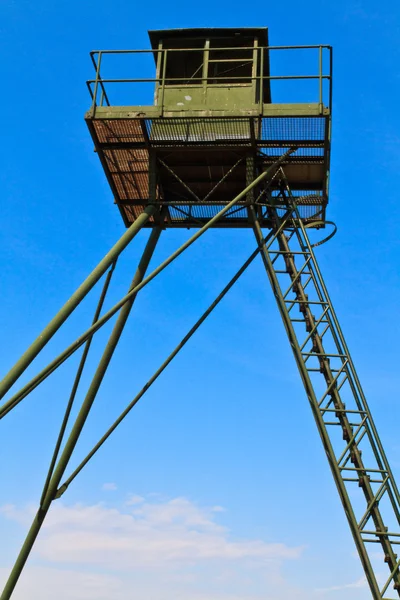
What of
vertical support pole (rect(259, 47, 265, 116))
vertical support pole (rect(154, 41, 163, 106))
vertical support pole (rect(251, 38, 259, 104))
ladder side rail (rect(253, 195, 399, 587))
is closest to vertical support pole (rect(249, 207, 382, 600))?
ladder side rail (rect(253, 195, 399, 587))

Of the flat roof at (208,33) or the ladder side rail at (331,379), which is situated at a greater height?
the flat roof at (208,33)

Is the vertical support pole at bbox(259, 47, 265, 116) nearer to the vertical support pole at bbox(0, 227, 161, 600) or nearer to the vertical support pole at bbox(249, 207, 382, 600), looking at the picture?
the vertical support pole at bbox(249, 207, 382, 600)

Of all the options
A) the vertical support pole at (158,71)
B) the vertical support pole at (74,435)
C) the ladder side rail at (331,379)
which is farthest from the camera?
the vertical support pole at (158,71)

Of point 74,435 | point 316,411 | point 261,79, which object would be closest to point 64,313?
point 74,435

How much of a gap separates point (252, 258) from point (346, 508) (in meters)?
5.92

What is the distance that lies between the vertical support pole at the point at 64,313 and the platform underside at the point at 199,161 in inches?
73.4

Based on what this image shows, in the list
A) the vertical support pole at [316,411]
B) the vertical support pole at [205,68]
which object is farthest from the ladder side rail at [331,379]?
the vertical support pole at [205,68]

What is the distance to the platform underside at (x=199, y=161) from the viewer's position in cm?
1539

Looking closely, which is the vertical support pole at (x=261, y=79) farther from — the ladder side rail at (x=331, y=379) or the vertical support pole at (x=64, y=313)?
the vertical support pole at (x=64, y=313)

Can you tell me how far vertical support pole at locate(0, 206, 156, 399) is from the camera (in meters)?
12.2

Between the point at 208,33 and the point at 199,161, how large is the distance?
3.03m

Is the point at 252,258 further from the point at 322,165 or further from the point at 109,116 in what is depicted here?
the point at 109,116

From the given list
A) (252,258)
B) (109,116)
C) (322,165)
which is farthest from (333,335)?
(109,116)

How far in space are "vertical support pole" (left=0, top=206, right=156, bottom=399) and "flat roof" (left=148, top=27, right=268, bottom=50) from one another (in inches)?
194
